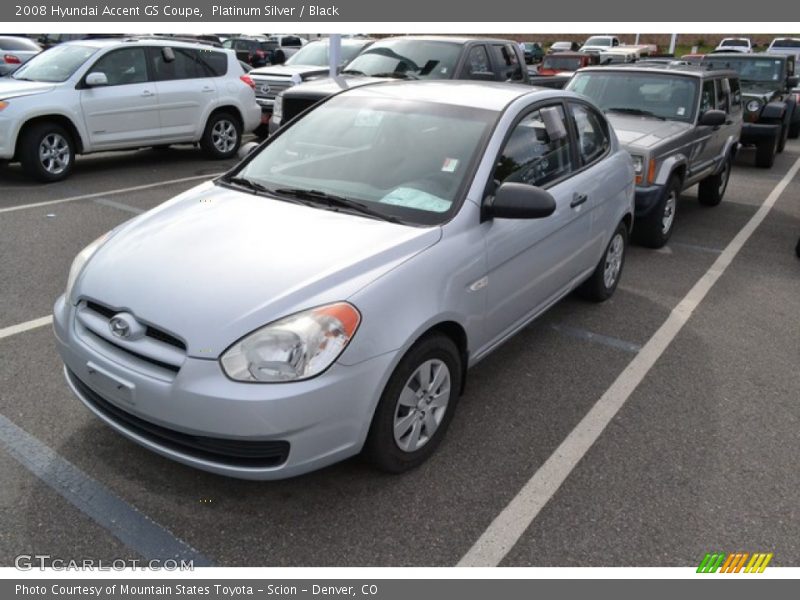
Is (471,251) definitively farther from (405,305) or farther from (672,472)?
(672,472)

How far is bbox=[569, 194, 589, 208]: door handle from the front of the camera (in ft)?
13.4

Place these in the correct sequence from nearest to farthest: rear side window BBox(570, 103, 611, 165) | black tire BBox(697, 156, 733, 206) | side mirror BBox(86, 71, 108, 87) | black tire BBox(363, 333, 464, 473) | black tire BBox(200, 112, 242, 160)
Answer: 1. black tire BBox(363, 333, 464, 473)
2. rear side window BBox(570, 103, 611, 165)
3. side mirror BBox(86, 71, 108, 87)
4. black tire BBox(697, 156, 733, 206)
5. black tire BBox(200, 112, 242, 160)

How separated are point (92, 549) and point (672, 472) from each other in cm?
260

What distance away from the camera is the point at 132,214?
23.4ft

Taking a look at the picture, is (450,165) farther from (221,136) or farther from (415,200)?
(221,136)

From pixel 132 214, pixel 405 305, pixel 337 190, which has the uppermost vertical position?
pixel 337 190

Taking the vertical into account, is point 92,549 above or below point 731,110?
below

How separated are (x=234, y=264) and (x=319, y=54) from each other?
10.3 m

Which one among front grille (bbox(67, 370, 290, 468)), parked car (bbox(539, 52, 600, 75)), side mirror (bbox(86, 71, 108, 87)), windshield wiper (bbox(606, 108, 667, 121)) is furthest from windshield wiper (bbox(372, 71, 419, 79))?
parked car (bbox(539, 52, 600, 75))

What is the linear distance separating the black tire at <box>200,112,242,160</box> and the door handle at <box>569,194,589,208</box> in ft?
24.0

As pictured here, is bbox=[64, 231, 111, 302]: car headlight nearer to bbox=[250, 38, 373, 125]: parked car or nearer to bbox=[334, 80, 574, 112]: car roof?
bbox=[334, 80, 574, 112]: car roof

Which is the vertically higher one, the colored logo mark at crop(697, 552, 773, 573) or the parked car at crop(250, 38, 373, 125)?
the parked car at crop(250, 38, 373, 125)

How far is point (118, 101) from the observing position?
8703 mm

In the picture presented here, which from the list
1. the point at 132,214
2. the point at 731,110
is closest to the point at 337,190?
the point at 132,214
